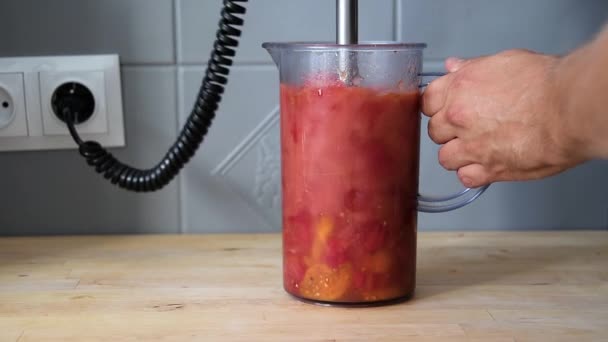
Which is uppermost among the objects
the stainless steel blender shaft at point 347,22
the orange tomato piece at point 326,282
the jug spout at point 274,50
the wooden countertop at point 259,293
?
the stainless steel blender shaft at point 347,22

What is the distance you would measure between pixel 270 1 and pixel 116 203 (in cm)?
33

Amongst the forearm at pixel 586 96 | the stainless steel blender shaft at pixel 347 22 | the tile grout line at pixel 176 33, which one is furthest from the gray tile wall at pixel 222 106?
the forearm at pixel 586 96

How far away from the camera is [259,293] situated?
77cm

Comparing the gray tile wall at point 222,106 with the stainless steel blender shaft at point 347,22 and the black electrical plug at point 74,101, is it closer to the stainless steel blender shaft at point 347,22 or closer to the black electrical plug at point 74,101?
the black electrical plug at point 74,101

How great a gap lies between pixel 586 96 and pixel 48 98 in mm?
675

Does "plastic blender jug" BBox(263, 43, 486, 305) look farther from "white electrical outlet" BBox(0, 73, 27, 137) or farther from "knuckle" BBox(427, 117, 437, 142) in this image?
"white electrical outlet" BBox(0, 73, 27, 137)

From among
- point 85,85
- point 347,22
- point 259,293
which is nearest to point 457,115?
point 347,22

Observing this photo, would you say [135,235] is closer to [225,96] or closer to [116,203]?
[116,203]

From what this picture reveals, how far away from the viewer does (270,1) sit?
3.20ft

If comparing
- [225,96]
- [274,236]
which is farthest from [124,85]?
[274,236]

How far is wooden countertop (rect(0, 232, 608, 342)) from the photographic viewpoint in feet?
2.19

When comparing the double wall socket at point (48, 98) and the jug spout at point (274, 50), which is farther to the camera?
the double wall socket at point (48, 98)

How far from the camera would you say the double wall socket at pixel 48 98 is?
0.96 m

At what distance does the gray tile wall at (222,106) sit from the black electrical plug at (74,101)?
5cm
